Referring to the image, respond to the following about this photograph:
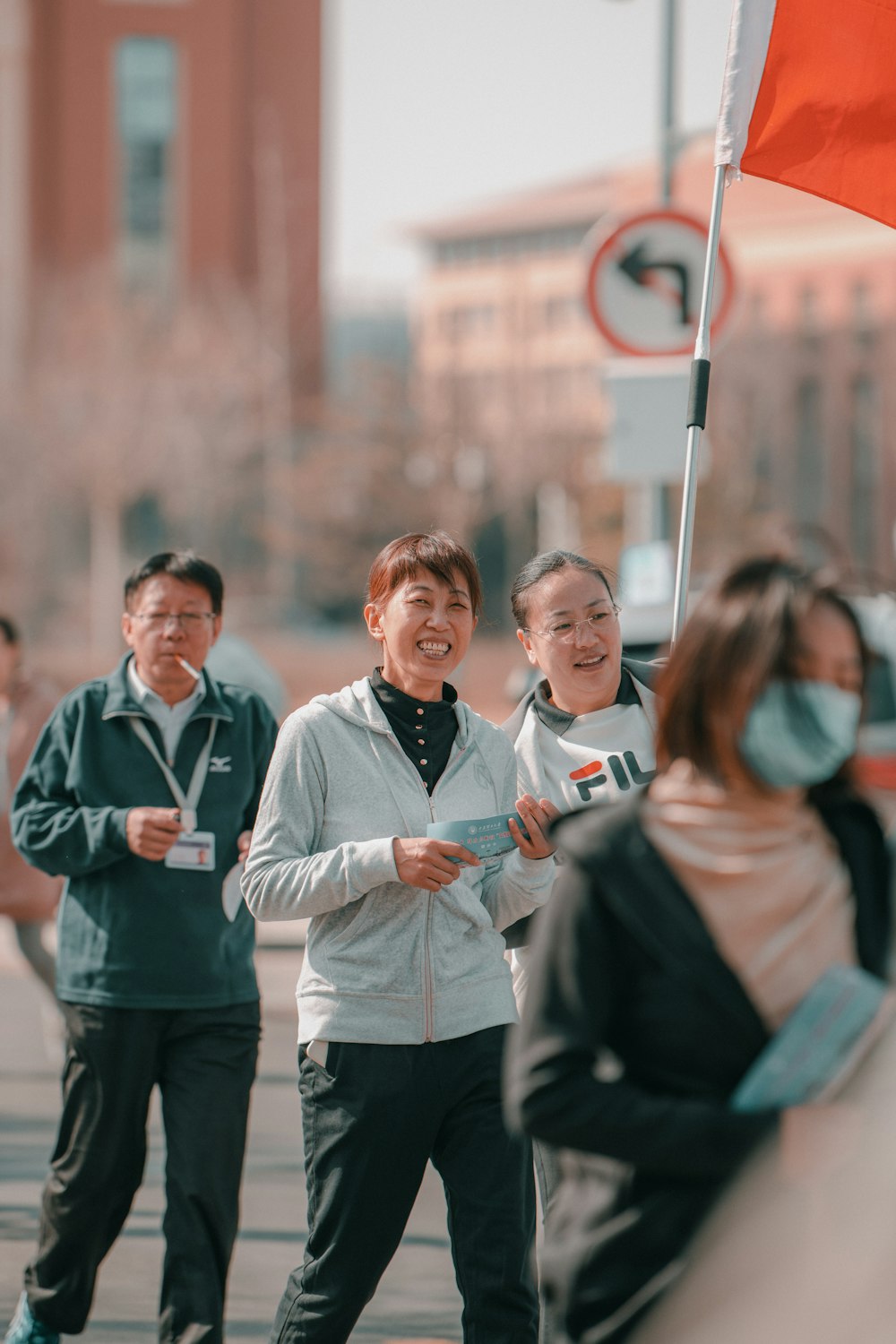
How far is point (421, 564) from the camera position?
3.84 m

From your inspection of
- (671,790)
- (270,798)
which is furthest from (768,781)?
(270,798)

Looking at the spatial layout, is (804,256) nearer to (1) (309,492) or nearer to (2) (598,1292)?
(1) (309,492)

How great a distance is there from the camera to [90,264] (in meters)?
49.2

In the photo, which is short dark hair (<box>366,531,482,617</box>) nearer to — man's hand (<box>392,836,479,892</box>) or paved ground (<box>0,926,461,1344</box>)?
man's hand (<box>392,836,479,892</box>)

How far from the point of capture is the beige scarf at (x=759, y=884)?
2197 millimetres

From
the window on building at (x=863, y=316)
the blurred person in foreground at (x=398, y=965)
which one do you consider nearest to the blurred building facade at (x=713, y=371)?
the window on building at (x=863, y=316)

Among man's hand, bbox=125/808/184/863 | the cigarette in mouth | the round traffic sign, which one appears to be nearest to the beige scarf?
man's hand, bbox=125/808/184/863

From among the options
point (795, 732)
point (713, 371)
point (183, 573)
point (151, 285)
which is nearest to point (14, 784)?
point (183, 573)

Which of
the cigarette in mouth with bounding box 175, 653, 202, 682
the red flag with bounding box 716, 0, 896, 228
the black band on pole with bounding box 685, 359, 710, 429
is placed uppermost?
the red flag with bounding box 716, 0, 896, 228

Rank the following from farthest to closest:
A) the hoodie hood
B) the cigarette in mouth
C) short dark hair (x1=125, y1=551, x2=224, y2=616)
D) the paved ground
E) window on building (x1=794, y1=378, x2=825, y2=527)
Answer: window on building (x1=794, y1=378, x2=825, y2=527), the paved ground, short dark hair (x1=125, y1=551, x2=224, y2=616), the cigarette in mouth, the hoodie hood

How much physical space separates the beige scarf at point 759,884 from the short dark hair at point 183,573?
100 inches

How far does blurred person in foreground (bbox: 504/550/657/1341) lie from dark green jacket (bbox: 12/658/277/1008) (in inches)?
26.8

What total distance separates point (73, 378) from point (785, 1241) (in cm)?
4238

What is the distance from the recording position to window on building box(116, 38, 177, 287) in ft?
180
